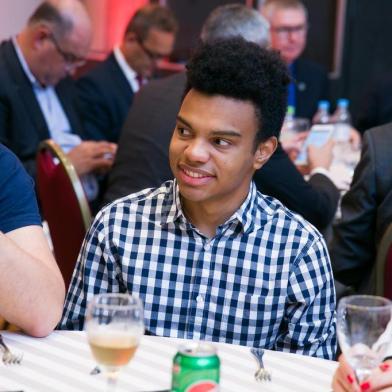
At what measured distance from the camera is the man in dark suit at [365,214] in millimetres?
2664

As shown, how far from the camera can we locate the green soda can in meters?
1.22

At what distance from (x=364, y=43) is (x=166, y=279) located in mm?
5152

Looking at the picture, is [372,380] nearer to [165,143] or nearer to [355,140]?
[165,143]

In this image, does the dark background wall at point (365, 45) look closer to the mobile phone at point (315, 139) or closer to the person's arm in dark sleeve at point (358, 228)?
the mobile phone at point (315, 139)

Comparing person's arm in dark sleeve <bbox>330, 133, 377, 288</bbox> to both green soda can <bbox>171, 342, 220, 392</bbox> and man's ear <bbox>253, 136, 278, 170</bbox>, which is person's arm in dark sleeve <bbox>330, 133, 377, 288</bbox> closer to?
man's ear <bbox>253, 136, 278, 170</bbox>

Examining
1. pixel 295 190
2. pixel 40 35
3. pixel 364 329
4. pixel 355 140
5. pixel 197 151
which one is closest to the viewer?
pixel 364 329

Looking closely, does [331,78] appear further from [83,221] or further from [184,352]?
[184,352]

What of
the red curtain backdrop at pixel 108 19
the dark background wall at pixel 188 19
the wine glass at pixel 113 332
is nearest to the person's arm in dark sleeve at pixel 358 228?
the wine glass at pixel 113 332

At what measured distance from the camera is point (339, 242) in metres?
2.91

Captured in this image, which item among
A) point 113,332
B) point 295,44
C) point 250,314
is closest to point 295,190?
point 250,314

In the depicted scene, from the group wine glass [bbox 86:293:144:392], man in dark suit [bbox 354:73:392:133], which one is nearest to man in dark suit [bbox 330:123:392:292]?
wine glass [bbox 86:293:144:392]

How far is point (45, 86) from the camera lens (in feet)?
13.5

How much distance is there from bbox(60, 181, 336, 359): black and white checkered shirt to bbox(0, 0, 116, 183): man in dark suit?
1802 millimetres

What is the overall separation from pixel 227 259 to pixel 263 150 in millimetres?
272
